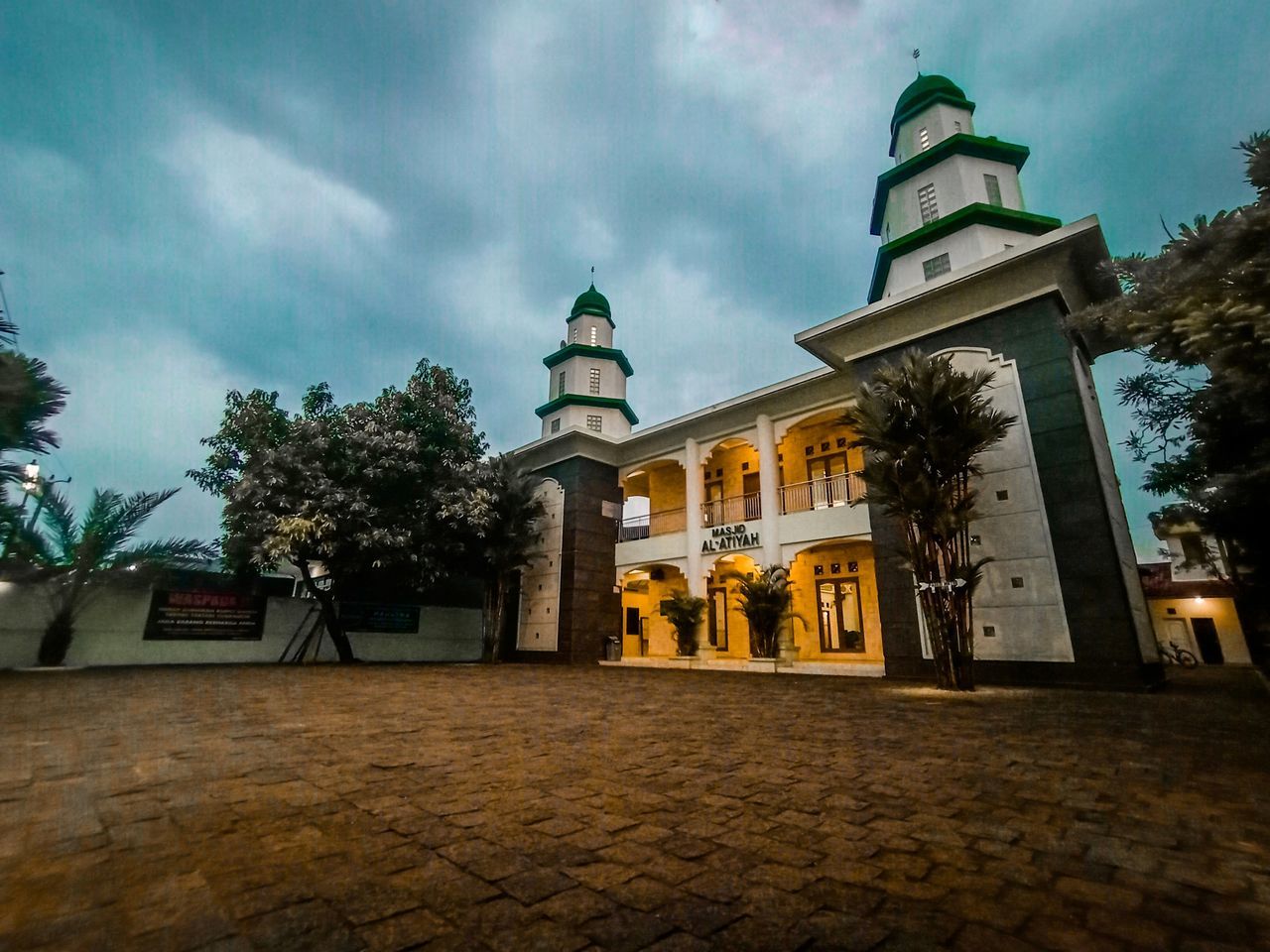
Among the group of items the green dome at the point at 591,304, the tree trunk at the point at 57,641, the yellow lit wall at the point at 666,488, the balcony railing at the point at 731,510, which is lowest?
the tree trunk at the point at 57,641

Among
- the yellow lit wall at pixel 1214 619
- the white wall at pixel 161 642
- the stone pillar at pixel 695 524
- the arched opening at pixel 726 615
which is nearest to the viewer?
the white wall at pixel 161 642

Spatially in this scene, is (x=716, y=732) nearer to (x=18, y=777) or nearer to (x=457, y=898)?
(x=457, y=898)

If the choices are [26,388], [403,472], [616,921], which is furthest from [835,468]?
[26,388]

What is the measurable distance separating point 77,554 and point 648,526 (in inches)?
584

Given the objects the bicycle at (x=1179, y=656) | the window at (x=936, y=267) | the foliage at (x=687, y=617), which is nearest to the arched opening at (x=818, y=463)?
the foliage at (x=687, y=617)

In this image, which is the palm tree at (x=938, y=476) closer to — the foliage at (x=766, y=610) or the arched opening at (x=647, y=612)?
the foliage at (x=766, y=610)

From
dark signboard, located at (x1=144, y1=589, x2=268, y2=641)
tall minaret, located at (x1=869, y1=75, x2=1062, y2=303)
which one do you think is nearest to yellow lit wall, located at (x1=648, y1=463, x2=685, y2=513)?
tall minaret, located at (x1=869, y1=75, x2=1062, y2=303)

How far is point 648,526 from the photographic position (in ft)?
64.5

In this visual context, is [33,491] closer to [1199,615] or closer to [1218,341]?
[1218,341]

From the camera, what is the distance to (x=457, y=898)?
165cm

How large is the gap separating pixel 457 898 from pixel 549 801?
1059mm

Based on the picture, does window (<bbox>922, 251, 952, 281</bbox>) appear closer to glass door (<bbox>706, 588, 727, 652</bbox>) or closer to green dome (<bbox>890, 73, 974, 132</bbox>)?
green dome (<bbox>890, 73, 974, 132</bbox>)

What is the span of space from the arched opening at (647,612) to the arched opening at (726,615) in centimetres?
123

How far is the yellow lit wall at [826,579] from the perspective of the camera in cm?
1548
